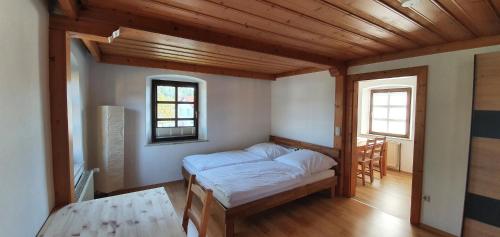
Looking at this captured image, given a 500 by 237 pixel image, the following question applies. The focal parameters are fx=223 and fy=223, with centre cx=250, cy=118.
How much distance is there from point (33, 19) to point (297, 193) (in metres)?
2.93

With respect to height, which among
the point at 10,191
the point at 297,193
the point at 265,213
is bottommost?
the point at 265,213

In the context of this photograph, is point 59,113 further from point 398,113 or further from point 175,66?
point 398,113

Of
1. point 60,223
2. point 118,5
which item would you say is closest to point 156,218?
point 60,223

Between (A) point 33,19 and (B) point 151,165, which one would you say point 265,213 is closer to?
(B) point 151,165

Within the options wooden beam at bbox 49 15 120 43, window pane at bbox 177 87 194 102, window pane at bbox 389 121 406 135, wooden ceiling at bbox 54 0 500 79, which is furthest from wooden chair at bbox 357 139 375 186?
wooden beam at bbox 49 15 120 43

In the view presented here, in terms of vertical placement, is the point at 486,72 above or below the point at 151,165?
Answer: above

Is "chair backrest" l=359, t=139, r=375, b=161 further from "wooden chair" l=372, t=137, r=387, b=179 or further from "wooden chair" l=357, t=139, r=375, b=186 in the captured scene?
"wooden chair" l=372, t=137, r=387, b=179

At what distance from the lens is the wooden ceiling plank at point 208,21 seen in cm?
162

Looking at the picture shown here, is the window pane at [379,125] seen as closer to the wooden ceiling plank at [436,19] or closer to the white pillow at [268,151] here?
the white pillow at [268,151]

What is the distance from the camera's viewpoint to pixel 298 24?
190 cm

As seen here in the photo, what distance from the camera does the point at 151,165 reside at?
367 cm

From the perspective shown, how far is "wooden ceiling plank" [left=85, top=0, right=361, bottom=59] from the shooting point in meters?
1.62

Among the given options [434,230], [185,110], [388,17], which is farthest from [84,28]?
[434,230]

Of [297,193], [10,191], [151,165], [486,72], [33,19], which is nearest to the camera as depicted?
[10,191]
